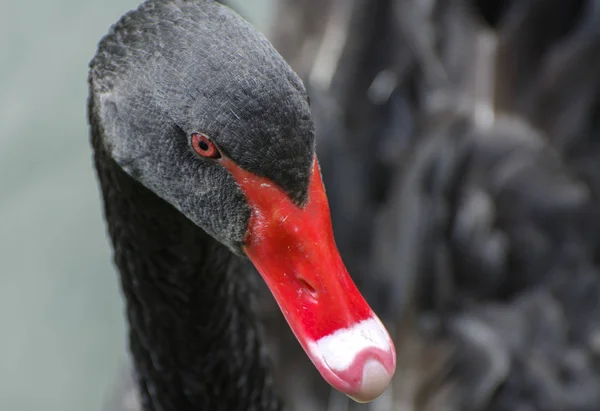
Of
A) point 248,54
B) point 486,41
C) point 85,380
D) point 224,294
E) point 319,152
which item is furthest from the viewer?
point 85,380

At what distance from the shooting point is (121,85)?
1.20m

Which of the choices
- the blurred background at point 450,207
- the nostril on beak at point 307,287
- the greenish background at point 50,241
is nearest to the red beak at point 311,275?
the nostril on beak at point 307,287

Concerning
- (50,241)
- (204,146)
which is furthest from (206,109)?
(50,241)

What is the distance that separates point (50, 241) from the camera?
2.82 meters

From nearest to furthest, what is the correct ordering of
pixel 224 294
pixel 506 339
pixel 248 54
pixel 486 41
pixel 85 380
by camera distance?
pixel 248 54, pixel 224 294, pixel 506 339, pixel 486 41, pixel 85 380

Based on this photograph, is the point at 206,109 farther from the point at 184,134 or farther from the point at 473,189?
the point at 473,189

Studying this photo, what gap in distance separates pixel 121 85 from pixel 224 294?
0.51 meters

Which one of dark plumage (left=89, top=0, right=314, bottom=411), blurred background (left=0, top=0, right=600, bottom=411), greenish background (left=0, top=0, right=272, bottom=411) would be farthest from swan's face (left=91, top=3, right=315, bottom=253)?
greenish background (left=0, top=0, right=272, bottom=411)

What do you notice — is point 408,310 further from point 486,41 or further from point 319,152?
point 486,41

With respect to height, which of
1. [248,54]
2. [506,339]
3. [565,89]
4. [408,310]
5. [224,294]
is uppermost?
[248,54]

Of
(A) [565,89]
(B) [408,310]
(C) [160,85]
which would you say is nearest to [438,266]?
(B) [408,310]

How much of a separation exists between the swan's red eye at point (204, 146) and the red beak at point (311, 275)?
16mm

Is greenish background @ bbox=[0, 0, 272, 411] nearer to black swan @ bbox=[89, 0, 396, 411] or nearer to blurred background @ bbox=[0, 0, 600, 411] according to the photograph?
blurred background @ bbox=[0, 0, 600, 411]

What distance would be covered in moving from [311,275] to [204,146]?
20 centimetres
